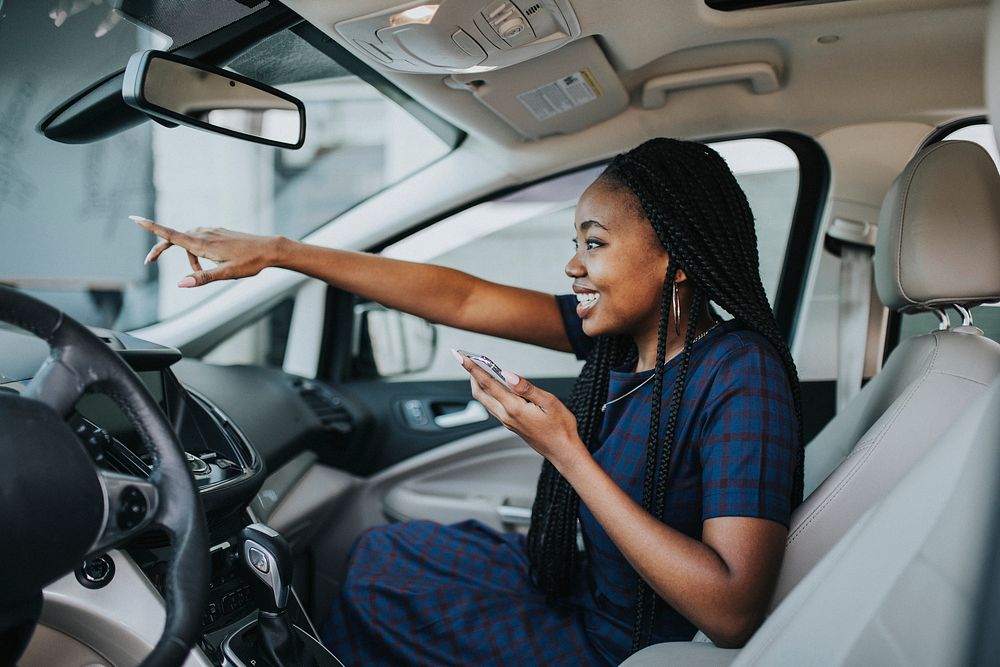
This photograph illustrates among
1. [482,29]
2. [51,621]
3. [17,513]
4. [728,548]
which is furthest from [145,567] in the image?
[482,29]

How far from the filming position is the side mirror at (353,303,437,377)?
2.89 metres

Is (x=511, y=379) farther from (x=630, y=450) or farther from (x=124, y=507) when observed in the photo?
(x=124, y=507)

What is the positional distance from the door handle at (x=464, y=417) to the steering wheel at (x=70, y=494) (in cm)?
192

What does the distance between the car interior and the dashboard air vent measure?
1 centimetres

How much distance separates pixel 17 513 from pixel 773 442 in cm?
100

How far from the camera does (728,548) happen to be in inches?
47.3

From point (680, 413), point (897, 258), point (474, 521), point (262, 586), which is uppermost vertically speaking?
point (897, 258)

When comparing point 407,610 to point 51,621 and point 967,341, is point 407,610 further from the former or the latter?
point 967,341

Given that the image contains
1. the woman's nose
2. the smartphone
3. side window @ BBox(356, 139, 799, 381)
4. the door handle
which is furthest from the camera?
the door handle

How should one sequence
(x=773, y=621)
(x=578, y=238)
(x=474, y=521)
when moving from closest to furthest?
(x=773, y=621)
(x=578, y=238)
(x=474, y=521)

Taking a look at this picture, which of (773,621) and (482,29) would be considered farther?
(482,29)

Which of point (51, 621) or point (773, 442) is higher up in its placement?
point (773, 442)

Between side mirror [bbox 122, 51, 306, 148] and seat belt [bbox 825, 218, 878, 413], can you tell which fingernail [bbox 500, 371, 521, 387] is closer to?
side mirror [bbox 122, 51, 306, 148]

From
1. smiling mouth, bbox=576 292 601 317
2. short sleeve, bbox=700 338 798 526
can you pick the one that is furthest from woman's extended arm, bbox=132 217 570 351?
short sleeve, bbox=700 338 798 526
